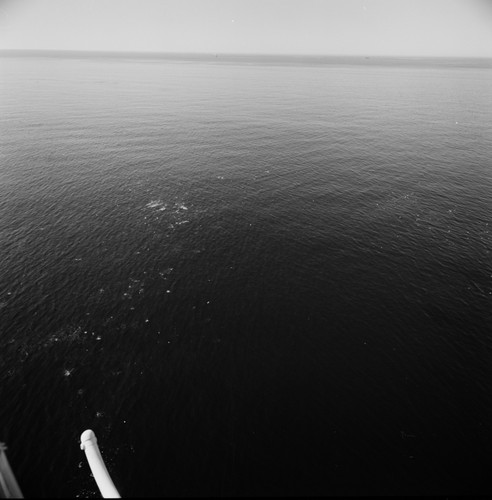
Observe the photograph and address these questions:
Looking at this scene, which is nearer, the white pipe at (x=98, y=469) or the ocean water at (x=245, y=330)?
the white pipe at (x=98, y=469)

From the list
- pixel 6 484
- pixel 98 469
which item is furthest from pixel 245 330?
pixel 6 484

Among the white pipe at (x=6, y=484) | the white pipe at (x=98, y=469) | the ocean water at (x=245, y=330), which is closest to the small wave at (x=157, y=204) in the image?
the ocean water at (x=245, y=330)

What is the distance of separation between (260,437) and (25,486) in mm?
29432

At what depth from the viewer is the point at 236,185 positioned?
112688 millimetres

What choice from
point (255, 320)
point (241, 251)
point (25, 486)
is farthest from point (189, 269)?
point (25, 486)

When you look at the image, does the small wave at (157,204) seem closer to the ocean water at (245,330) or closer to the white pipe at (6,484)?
the ocean water at (245,330)

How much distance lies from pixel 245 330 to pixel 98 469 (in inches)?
1221

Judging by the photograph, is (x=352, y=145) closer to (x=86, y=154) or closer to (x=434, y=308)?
(x=434, y=308)

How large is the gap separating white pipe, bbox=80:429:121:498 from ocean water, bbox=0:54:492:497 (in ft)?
16.0

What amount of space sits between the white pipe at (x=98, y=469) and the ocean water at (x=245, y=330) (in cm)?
488

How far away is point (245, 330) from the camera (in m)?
59.8

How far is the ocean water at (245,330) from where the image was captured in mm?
40969

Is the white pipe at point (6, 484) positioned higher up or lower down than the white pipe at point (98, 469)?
higher up

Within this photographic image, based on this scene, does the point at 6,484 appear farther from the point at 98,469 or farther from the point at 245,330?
the point at 245,330
